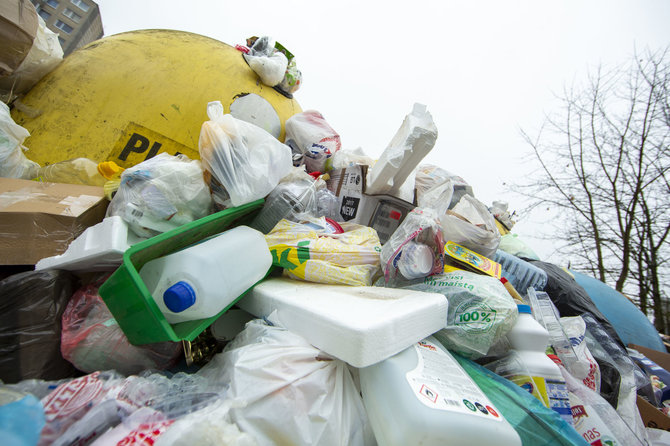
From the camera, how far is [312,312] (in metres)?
0.90

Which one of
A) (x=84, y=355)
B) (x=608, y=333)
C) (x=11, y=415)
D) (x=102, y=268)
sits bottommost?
(x=84, y=355)

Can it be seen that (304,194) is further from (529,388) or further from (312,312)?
(529,388)

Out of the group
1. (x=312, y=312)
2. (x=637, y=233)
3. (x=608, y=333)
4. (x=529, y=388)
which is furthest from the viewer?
(x=637, y=233)

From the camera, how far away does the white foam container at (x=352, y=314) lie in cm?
78

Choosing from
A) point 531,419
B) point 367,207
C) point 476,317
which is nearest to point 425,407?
point 531,419

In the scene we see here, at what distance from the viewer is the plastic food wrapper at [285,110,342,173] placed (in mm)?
2156

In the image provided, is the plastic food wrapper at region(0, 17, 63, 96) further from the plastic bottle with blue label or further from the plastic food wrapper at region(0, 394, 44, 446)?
the plastic bottle with blue label

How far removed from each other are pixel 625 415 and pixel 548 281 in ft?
2.47

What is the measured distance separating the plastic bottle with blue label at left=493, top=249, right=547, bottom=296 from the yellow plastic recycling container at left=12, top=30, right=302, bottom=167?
5.88ft

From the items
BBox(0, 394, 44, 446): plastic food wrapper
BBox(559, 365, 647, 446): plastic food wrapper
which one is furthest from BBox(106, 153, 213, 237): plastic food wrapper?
BBox(559, 365, 647, 446): plastic food wrapper

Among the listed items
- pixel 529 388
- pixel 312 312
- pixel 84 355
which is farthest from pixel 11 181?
pixel 529 388

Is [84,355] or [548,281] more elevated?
[548,281]

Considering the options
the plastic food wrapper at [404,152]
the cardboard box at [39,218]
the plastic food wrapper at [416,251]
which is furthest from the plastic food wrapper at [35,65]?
the plastic food wrapper at [416,251]

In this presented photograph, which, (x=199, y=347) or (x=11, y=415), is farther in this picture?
(x=199, y=347)
